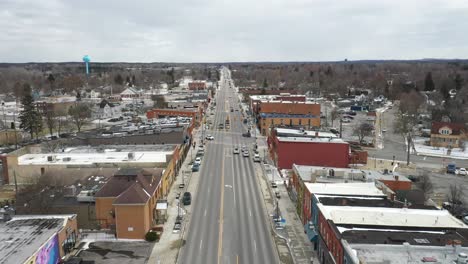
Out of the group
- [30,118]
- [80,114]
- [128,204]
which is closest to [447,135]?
[128,204]

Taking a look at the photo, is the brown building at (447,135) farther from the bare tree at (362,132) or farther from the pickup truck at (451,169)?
the pickup truck at (451,169)

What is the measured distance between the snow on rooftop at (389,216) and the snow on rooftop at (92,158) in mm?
27437

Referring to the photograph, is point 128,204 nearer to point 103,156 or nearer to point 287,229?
point 287,229

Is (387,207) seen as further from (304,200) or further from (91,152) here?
(91,152)

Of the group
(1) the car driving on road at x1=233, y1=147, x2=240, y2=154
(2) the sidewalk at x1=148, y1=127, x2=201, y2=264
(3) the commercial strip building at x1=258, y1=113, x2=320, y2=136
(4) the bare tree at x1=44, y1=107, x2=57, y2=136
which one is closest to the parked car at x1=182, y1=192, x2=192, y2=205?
(2) the sidewalk at x1=148, y1=127, x2=201, y2=264

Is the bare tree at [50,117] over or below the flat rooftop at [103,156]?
over

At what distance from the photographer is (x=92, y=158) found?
55375mm

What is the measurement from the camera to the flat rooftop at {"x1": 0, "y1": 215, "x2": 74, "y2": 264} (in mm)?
28156

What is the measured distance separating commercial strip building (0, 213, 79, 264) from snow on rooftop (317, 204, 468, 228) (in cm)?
2161

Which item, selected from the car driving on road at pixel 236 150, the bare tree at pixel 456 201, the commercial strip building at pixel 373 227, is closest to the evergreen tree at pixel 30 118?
the car driving on road at pixel 236 150

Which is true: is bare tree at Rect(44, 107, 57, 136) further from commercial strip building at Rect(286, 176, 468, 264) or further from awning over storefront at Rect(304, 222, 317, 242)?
commercial strip building at Rect(286, 176, 468, 264)

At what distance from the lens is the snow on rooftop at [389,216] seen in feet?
102

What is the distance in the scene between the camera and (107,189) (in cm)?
4009

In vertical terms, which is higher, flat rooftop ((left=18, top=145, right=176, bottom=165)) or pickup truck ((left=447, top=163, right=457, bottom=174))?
flat rooftop ((left=18, top=145, right=176, bottom=165))
